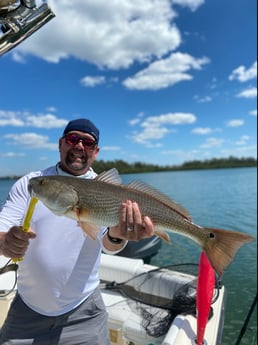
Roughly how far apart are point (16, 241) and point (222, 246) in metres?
1.50

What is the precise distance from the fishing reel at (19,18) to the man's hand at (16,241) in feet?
4.22

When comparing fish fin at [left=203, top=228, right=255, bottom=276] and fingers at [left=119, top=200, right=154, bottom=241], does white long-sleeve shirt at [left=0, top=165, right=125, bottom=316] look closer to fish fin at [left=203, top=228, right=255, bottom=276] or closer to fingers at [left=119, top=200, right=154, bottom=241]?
fingers at [left=119, top=200, right=154, bottom=241]

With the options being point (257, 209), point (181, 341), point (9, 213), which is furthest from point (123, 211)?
point (257, 209)

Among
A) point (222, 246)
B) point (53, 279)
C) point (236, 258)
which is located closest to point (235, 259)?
point (236, 258)

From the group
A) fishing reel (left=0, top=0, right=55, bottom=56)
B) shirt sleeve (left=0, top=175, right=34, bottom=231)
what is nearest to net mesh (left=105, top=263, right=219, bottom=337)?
shirt sleeve (left=0, top=175, right=34, bottom=231)

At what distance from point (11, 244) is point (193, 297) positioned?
283 cm

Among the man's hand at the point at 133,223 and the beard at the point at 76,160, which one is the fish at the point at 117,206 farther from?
the beard at the point at 76,160

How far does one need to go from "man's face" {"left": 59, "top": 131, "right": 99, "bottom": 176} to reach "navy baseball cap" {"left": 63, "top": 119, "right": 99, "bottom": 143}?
0.11 feet

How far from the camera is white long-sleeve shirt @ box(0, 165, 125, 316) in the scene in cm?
255

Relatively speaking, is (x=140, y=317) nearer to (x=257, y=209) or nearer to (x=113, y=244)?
(x=113, y=244)

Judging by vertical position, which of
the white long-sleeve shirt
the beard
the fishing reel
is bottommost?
the white long-sleeve shirt

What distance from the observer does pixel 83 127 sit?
9.03 feet

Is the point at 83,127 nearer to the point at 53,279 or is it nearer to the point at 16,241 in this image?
the point at 16,241

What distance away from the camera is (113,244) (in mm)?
2801
